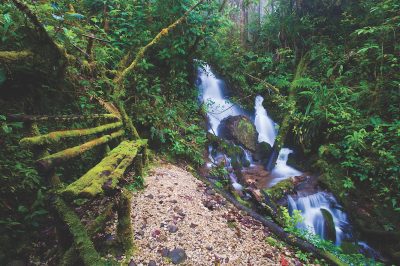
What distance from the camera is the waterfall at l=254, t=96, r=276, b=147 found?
30.8ft

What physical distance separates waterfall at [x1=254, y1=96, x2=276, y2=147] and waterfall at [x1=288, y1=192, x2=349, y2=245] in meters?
3.12

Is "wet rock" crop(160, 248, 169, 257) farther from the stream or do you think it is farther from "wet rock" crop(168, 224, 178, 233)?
the stream

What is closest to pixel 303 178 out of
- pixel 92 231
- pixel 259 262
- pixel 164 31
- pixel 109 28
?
pixel 259 262

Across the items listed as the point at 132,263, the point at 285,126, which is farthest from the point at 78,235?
the point at 285,126

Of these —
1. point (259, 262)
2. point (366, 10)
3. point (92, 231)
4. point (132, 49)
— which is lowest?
point (259, 262)

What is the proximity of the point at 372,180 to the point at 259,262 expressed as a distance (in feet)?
14.3

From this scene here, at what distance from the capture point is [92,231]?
261 centimetres

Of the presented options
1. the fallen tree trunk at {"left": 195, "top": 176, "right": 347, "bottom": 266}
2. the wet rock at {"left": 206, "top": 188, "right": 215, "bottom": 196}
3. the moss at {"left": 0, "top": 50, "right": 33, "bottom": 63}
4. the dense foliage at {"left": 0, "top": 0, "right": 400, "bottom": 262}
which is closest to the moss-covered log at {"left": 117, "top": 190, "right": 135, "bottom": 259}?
the dense foliage at {"left": 0, "top": 0, "right": 400, "bottom": 262}

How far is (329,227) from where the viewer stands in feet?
18.6

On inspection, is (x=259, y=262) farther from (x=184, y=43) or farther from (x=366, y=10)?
(x=366, y=10)

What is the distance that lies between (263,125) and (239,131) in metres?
1.70

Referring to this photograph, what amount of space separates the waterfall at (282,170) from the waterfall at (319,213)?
3.20ft

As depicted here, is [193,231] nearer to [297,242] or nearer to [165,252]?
[165,252]

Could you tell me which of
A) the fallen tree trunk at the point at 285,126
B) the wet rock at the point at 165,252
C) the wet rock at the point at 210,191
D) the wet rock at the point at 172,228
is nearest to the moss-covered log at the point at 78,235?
the wet rock at the point at 165,252
